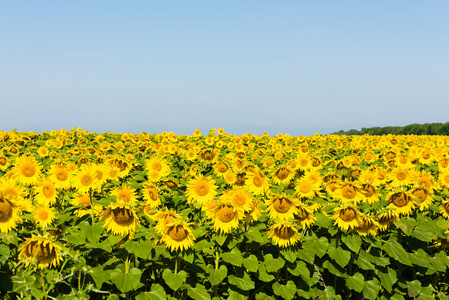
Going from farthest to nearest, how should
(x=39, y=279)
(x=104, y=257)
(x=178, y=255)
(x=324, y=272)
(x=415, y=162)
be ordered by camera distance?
Answer: (x=415, y=162) → (x=324, y=272) → (x=104, y=257) → (x=178, y=255) → (x=39, y=279)

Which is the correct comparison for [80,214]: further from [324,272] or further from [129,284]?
[324,272]

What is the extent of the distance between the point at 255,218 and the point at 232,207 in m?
0.46

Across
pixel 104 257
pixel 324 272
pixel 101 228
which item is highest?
pixel 101 228

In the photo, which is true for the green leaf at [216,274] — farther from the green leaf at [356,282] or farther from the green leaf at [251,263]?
the green leaf at [356,282]

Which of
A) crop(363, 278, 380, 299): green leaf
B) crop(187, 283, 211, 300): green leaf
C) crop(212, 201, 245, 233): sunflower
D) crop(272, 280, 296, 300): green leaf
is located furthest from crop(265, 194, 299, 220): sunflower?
crop(363, 278, 380, 299): green leaf

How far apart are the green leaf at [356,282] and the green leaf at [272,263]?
1316 mm

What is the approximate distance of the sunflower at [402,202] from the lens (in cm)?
554

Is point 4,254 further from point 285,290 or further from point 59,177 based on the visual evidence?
point 285,290

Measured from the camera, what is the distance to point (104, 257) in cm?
497

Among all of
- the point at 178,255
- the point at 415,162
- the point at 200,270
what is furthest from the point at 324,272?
the point at 415,162

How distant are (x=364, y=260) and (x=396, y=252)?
603 mm

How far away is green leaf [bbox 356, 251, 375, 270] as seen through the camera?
5000 mm

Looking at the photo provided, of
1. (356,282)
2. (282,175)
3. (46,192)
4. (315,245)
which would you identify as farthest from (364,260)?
(46,192)

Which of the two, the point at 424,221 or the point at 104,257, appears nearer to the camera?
the point at 104,257
